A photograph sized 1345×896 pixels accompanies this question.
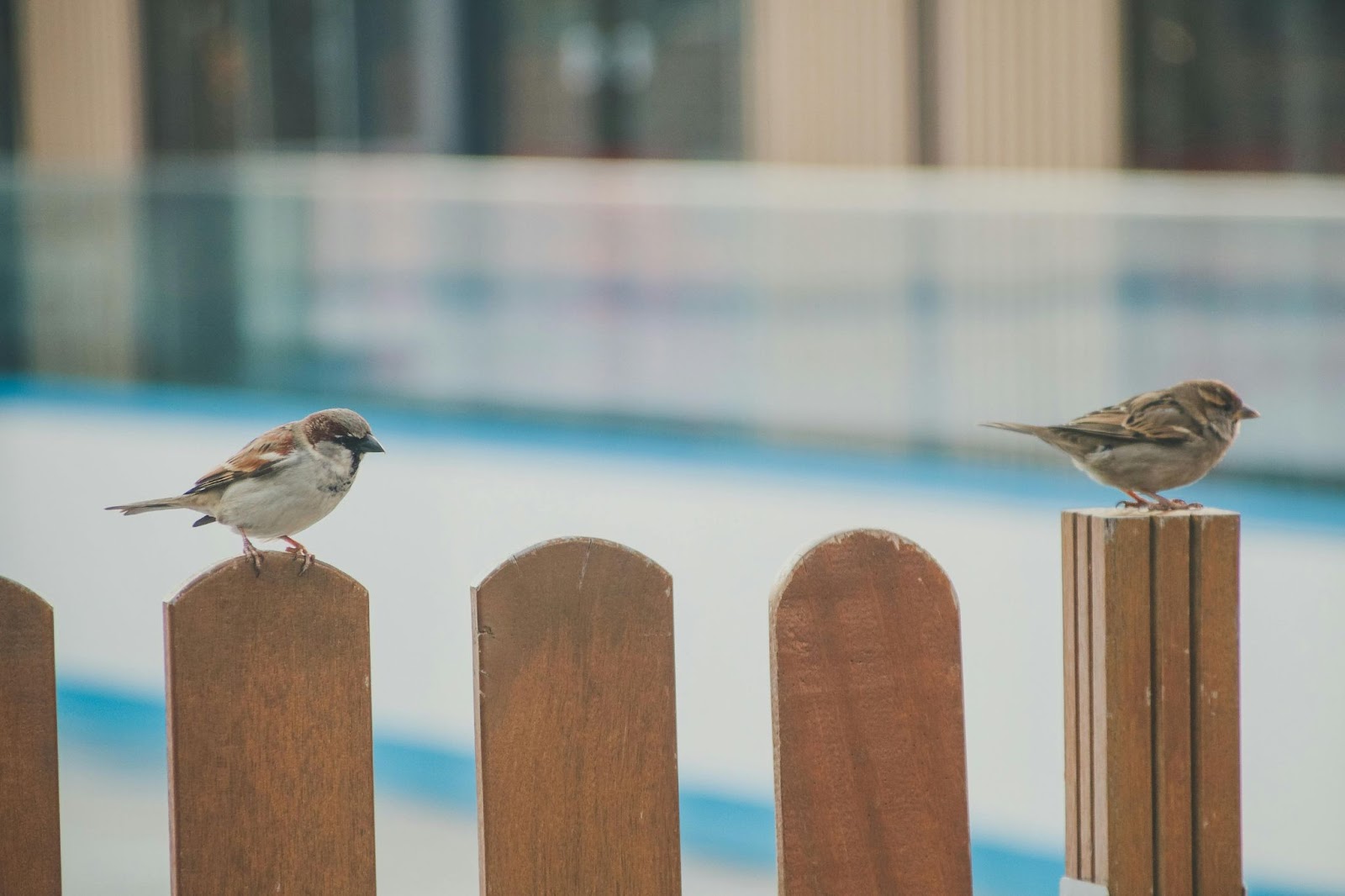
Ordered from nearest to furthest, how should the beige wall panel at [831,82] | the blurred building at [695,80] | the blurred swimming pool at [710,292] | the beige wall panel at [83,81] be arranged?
the blurred swimming pool at [710,292] → the blurred building at [695,80] → the beige wall panel at [831,82] → the beige wall panel at [83,81]

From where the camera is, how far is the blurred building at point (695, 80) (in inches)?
217

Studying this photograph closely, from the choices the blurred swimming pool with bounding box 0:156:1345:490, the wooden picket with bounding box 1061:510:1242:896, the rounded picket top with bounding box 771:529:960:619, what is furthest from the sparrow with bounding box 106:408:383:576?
the blurred swimming pool with bounding box 0:156:1345:490

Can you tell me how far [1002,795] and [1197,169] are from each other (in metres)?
2.56

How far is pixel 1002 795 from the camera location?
13.3ft

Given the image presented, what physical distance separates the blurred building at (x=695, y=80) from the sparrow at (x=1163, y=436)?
404cm

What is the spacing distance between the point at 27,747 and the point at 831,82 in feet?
17.5

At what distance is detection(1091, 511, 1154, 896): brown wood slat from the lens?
4.77 ft

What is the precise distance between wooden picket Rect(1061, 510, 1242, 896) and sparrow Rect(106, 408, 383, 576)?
29.3 inches

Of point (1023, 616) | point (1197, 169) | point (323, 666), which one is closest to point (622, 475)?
point (1023, 616)

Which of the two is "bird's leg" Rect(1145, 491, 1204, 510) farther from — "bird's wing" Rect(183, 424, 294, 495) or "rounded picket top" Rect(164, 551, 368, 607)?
"bird's wing" Rect(183, 424, 294, 495)

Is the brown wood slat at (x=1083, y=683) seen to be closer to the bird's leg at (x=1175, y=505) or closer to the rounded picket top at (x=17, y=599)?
the bird's leg at (x=1175, y=505)

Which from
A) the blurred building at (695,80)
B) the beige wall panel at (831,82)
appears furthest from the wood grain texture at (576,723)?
the beige wall panel at (831,82)

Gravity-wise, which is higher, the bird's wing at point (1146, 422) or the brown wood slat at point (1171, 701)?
the bird's wing at point (1146, 422)

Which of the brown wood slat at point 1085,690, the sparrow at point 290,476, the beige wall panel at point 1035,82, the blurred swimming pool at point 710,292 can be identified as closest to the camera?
the brown wood slat at point 1085,690
